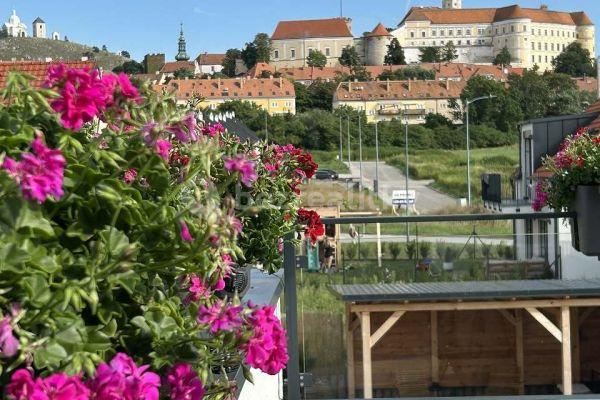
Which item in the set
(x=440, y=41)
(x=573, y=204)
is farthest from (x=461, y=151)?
(x=573, y=204)

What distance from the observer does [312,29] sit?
108312 mm

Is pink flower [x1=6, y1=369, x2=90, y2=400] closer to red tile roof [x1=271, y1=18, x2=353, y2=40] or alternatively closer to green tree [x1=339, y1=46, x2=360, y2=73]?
green tree [x1=339, y1=46, x2=360, y2=73]

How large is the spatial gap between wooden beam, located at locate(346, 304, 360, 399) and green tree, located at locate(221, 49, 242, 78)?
102 meters

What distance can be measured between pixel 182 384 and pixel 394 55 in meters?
104

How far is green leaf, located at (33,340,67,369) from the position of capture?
2.84 feet

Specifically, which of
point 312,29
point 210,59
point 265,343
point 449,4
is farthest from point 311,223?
point 449,4

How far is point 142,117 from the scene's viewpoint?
121 cm

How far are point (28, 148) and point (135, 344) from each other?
25 cm

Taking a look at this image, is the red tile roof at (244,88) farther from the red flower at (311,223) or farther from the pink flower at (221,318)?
the pink flower at (221,318)

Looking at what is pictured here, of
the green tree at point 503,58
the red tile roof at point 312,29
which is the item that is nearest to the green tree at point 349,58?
the red tile roof at point 312,29

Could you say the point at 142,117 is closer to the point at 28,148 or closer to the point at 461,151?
the point at 28,148

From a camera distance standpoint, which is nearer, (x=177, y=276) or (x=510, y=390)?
(x=177, y=276)

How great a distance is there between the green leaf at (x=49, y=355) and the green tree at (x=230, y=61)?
342ft

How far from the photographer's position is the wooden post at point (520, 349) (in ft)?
10.4
